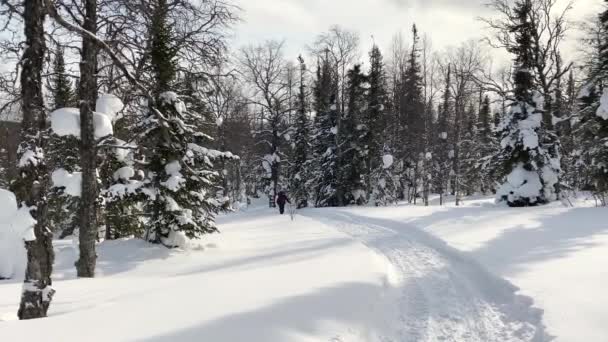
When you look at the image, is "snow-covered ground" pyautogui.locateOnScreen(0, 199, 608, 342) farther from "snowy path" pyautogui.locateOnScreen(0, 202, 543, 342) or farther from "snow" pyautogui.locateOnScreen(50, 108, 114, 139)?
"snow" pyautogui.locateOnScreen(50, 108, 114, 139)

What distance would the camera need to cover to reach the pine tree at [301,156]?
119 feet

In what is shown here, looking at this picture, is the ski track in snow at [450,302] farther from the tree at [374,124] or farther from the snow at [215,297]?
the tree at [374,124]

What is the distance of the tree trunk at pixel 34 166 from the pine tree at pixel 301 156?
29919mm

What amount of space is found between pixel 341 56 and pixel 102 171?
26.1 m

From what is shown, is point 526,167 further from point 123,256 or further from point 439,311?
point 123,256

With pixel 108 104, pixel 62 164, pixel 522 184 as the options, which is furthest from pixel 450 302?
pixel 522 184

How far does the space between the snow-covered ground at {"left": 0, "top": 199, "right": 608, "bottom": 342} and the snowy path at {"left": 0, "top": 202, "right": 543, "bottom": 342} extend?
0.08 feet

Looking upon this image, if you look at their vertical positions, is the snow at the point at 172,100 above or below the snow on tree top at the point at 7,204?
above

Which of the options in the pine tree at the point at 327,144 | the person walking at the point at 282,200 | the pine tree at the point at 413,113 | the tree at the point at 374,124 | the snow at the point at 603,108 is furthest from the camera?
the pine tree at the point at 413,113

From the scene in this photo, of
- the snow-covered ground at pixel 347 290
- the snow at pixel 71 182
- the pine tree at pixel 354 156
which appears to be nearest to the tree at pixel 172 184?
the snow-covered ground at pixel 347 290

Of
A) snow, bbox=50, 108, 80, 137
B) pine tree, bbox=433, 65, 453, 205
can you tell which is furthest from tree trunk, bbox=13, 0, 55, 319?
pine tree, bbox=433, 65, 453, 205

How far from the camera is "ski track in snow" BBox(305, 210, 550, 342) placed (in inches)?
223

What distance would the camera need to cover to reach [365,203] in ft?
103

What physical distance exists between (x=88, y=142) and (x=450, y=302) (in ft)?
25.3
